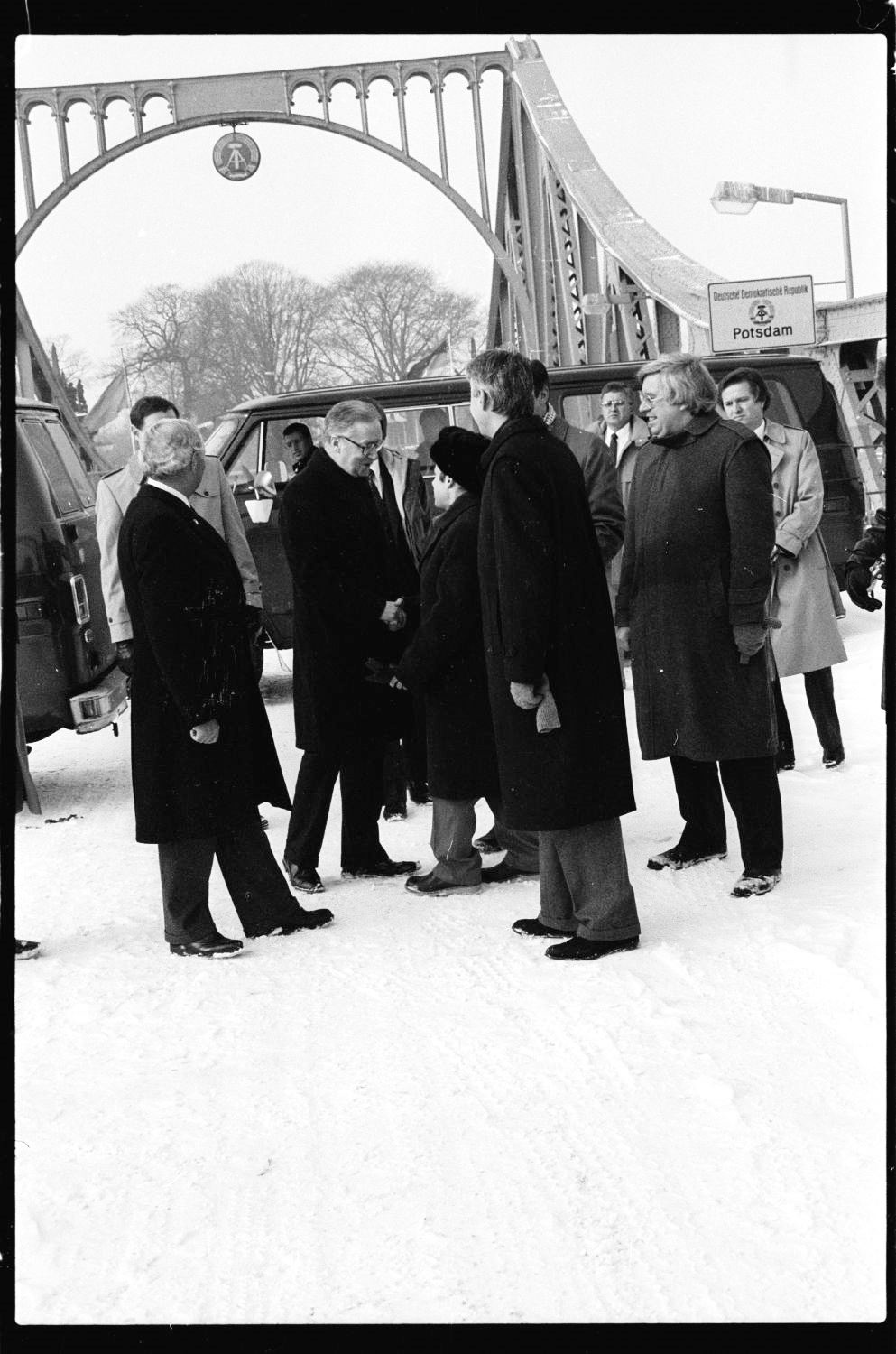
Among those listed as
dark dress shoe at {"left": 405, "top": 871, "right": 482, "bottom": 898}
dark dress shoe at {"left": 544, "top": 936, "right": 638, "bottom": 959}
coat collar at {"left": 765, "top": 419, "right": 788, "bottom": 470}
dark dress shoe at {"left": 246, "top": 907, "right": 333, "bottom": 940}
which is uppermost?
coat collar at {"left": 765, "top": 419, "right": 788, "bottom": 470}

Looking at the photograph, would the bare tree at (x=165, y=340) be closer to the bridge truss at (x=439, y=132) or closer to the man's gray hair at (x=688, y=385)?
the bridge truss at (x=439, y=132)

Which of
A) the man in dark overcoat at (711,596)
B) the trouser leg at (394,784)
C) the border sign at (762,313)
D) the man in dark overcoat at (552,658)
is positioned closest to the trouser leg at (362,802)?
the trouser leg at (394,784)

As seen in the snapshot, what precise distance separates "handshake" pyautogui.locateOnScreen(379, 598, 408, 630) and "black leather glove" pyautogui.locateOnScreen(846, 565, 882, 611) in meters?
1.83

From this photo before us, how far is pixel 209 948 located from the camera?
4027 mm

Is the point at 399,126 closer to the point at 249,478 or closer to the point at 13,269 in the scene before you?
the point at 13,269

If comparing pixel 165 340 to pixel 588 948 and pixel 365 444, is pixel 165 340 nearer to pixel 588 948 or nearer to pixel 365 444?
pixel 365 444

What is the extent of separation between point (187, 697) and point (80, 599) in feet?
8.37

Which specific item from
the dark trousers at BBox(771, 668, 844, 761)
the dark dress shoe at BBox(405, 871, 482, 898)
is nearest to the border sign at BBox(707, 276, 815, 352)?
the dark trousers at BBox(771, 668, 844, 761)

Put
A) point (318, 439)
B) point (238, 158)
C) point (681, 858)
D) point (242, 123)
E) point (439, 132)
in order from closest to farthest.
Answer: point (242, 123)
point (439, 132)
point (238, 158)
point (681, 858)
point (318, 439)

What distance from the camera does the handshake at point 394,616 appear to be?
15.5 feet

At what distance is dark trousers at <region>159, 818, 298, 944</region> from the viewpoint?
13.3 feet

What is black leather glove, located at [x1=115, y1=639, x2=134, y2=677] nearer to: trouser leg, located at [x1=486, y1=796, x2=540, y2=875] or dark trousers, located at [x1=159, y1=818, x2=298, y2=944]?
dark trousers, located at [x1=159, y1=818, x2=298, y2=944]

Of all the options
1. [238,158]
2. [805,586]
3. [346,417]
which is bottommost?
[805,586]

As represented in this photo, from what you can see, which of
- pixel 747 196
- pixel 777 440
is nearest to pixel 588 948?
pixel 747 196
